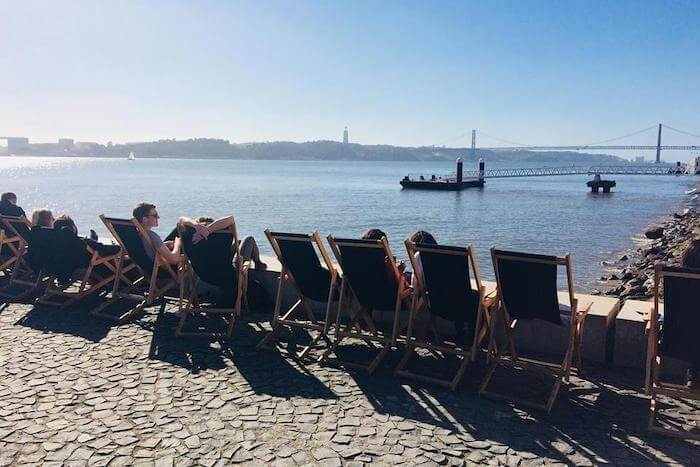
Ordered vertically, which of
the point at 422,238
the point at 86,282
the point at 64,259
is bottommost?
the point at 86,282

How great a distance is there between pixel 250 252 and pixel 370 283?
76.0 inches

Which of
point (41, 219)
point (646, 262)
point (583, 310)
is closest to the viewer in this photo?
point (583, 310)

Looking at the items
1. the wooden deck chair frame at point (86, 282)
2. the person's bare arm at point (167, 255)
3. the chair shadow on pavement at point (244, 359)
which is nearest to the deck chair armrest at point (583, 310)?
the chair shadow on pavement at point (244, 359)

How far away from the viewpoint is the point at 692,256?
146 inches

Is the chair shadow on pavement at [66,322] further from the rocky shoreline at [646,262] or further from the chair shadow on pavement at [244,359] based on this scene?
the rocky shoreline at [646,262]

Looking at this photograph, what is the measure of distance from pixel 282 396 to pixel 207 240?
1873mm

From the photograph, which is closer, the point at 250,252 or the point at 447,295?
the point at 447,295

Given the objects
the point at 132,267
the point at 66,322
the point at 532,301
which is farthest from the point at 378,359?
the point at 132,267

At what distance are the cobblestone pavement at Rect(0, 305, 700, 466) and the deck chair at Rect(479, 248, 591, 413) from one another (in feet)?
0.59

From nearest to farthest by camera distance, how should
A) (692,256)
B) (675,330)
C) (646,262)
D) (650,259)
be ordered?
1. (675,330)
2. (692,256)
3. (646,262)
4. (650,259)

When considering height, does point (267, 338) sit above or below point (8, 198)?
below

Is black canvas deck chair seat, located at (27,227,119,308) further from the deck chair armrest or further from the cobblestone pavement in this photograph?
the deck chair armrest

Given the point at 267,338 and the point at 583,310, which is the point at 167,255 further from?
the point at 583,310

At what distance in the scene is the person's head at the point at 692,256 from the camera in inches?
145
